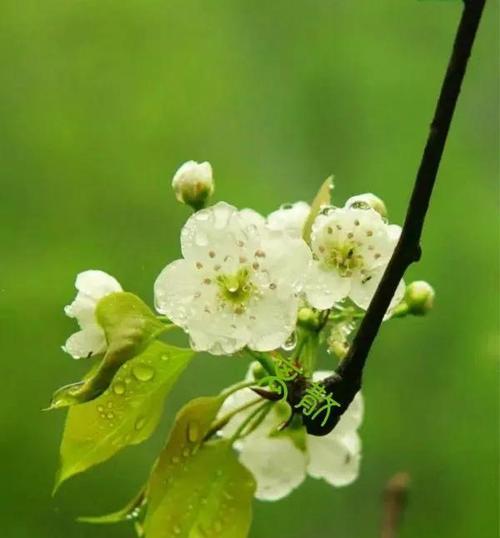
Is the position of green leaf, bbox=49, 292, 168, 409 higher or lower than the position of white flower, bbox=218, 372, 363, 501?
higher

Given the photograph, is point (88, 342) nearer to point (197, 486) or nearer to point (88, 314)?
point (88, 314)

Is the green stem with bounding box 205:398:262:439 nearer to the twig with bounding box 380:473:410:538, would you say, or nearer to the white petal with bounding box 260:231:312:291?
the white petal with bounding box 260:231:312:291

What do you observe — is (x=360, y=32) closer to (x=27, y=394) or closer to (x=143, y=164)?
(x=143, y=164)

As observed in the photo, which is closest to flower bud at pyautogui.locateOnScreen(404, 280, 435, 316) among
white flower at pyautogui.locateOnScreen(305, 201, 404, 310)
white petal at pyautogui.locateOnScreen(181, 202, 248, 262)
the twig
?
white flower at pyautogui.locateOnScreen(305, 201, 404, 310)

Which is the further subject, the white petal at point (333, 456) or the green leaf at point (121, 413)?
the white petal at point (333, 456)

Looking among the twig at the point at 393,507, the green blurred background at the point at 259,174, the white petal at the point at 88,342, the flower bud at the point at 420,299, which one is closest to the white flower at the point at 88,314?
the white petal at the point at 88,342

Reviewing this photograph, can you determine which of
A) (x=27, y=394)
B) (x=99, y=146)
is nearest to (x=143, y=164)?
(x=99, y=146)

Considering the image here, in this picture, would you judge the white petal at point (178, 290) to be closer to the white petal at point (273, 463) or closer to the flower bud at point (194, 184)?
the flower bud at point (194, 184)
